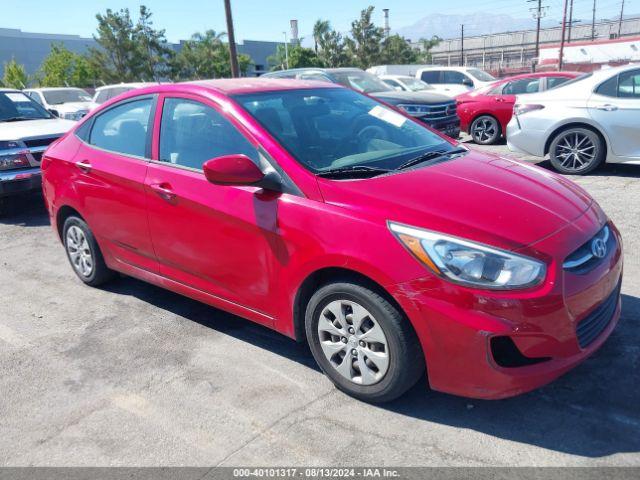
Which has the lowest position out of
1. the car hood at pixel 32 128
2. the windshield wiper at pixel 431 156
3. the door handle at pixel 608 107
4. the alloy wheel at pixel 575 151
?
the alloy wheel at pixel 575 151

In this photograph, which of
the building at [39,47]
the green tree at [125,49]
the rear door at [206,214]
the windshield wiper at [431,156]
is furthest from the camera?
the building at [39,47]

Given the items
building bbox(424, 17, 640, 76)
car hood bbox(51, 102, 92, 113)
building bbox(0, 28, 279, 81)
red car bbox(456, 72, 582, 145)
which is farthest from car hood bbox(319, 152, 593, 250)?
building bbox(424, 17, 640, 76)

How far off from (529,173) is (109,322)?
3.22 metres

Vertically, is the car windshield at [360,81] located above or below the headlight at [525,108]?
above

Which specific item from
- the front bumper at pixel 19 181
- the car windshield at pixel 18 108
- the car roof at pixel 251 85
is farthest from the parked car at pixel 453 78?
the car roof at pixel 251 85

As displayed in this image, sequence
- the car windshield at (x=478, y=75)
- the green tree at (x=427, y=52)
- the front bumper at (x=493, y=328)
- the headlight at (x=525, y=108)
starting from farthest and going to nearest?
the green tree at (x=427, y=52) < the car windshield at (x=478, y=75) < the headlight at (x=525, y=108) < the front bumper at (x=493, y=328)

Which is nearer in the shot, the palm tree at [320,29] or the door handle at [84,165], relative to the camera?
the door handle at [84,165]

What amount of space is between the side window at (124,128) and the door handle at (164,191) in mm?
374

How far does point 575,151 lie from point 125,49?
37340 mm

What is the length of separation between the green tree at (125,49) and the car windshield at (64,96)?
75.4 feet

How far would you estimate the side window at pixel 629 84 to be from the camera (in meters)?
7.39

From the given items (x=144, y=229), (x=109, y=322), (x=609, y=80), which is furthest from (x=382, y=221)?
(x=609, y=80)

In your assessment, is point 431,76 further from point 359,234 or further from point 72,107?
point 359,234

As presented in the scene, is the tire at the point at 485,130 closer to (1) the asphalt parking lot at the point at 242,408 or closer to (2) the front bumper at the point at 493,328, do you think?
(1) the asphalt parking lot at the point at 242,408
